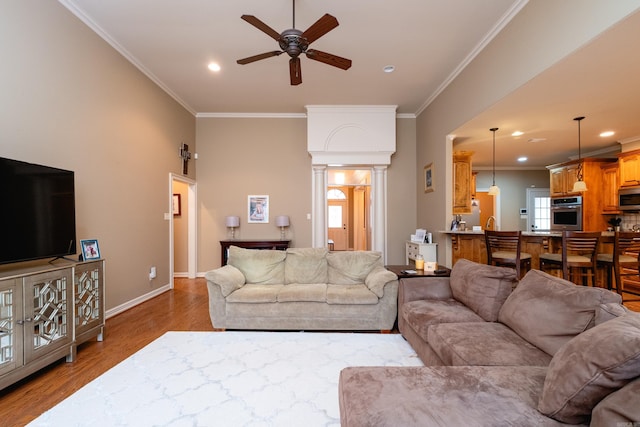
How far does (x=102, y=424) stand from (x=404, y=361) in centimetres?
216

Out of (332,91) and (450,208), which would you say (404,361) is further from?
(332,91)

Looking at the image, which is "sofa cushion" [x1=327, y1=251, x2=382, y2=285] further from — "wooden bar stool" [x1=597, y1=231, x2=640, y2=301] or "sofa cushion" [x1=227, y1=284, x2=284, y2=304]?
"wooden bar stool" [x1=597, y1=231, x2=640, y2=301]

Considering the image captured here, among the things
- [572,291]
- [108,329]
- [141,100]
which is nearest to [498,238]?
[572,291]

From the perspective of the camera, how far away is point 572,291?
1.70m

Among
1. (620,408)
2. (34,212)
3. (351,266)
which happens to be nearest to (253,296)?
(351,266)

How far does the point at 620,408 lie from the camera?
2.86ft

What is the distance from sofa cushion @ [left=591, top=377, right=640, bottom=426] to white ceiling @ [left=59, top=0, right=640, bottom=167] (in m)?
2.37

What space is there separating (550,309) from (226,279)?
9.19ft

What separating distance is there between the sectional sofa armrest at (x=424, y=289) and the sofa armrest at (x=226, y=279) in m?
1.81

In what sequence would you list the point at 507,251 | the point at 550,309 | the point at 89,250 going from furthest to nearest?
the point at 507,251, the point at 89,250, the point at 550,309

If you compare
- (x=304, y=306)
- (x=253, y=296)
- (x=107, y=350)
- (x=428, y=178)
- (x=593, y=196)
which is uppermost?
(x=428, y=178)

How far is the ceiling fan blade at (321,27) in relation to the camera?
2.39 metres

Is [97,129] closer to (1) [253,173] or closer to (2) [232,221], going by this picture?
(2) [232,221]

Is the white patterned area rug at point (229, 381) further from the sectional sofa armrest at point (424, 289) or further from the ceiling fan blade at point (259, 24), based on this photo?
the ceiling fan blade at point (259, 24)
